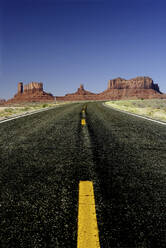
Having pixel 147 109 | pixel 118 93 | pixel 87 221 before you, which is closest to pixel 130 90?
pixel 118 93

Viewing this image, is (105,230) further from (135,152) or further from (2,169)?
(135,152)

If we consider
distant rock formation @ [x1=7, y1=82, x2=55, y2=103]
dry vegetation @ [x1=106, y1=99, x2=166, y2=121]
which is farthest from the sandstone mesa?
dry vegetation @ [x1=106, y1=99, x2=166, y2=121]

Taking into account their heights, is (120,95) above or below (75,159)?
above

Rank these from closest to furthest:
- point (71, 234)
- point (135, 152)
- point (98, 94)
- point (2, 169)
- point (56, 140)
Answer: point (71, 234), point (2, 169), point (135, 152), point (56, 140), point (98, 94)

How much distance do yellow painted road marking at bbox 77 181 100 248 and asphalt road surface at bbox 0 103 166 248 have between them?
0.04 m

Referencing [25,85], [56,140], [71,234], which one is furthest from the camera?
[25,85]

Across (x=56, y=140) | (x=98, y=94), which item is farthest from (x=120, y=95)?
(x=56, y=140)

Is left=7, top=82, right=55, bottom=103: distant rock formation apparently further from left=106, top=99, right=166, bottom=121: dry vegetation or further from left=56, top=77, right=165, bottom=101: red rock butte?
left=106, top=99, right=166, bottom=121: dry vegetation

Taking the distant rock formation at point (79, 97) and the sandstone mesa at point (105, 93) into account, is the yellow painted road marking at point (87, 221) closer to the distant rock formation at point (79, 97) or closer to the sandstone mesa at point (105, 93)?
Result: the sandstone mesa at point (105, 93)

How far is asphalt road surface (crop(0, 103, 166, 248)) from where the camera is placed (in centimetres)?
141

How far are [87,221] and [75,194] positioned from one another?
18.4 inches

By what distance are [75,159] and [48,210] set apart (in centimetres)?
148

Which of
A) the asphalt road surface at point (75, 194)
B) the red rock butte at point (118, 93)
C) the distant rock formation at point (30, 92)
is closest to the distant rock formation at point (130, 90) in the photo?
the red rock butte at point (118, 93)

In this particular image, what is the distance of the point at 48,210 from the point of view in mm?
1744
